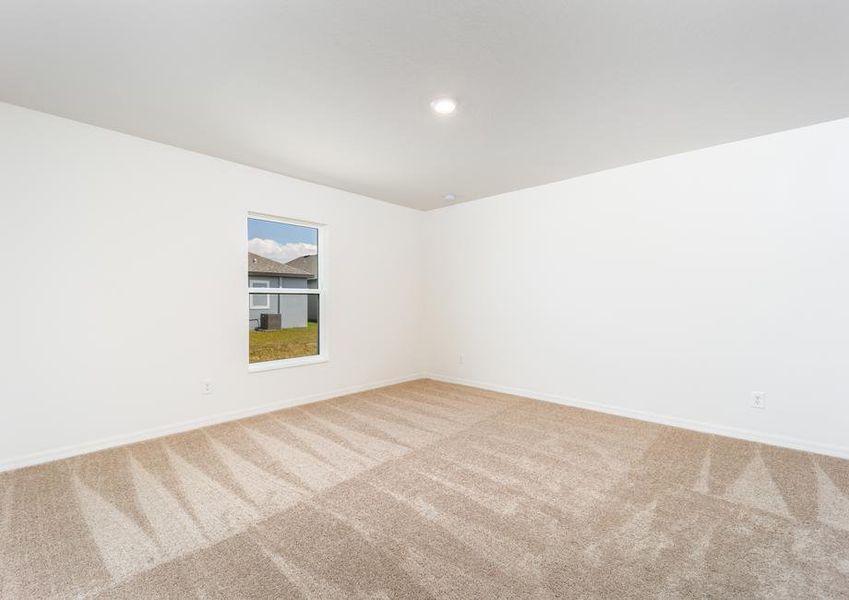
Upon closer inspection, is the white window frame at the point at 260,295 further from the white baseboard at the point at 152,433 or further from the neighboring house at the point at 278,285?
the white baseboard at the point at 152,433

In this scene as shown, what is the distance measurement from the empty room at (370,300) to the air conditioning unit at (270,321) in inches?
1.4

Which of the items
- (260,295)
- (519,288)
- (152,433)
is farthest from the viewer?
(519,288)

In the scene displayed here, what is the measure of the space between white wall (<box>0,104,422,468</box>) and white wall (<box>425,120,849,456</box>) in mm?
2472

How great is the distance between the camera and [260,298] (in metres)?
3.97

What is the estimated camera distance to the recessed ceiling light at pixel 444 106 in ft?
8.00

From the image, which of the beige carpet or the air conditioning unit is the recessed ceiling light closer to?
the beige carpet

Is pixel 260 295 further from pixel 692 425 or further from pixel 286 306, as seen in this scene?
pixel 692 425

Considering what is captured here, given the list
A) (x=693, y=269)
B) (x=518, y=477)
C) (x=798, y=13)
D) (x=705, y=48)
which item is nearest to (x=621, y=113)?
(x=705, y=48)

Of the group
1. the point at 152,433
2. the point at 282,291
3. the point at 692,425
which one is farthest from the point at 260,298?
the point at 692,425

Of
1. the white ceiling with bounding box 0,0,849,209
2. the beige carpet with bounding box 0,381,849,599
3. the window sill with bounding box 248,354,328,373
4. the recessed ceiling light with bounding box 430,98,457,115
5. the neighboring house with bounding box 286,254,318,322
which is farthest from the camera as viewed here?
the neighboring house with bounding box 286,254,318,322

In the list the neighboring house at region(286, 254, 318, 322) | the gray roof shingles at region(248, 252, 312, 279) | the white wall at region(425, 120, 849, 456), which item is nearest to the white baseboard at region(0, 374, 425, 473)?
the neighboring house at region(286, 254, 318, 322)

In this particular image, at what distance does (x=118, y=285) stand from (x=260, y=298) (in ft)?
3.95

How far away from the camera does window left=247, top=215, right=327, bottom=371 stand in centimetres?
392

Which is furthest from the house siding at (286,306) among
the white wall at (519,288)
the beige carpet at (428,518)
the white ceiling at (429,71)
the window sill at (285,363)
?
the white ceiling at (429,71)
